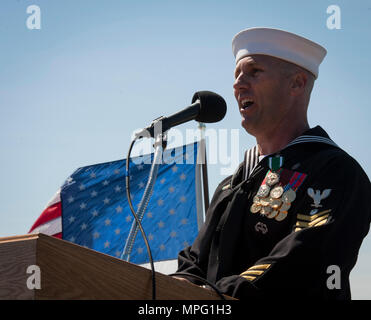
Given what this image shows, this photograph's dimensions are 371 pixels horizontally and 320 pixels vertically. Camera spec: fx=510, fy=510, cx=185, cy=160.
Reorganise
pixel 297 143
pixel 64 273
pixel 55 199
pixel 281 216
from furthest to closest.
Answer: pixel 55 199 → pixel 297 143 → pixel 281 216 → pixel 64 273

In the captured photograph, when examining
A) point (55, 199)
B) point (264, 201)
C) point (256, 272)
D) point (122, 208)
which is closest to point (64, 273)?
point (256, 272)

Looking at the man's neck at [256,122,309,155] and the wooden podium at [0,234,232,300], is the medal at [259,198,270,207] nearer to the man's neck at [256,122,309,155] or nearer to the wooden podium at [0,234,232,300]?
the man's neck at [256,122,309,155]

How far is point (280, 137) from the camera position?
385 cm

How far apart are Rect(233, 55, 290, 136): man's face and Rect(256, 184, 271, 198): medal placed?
565 mm

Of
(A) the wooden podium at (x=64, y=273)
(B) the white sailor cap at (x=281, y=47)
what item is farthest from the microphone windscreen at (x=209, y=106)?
(A) the wooden podium at (x=64, y=273)

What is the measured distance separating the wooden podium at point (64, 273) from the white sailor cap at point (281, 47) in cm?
255

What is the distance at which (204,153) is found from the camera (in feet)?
28.9

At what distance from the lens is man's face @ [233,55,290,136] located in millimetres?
3826

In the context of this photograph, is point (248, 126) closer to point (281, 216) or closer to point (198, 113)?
point (198, 113)

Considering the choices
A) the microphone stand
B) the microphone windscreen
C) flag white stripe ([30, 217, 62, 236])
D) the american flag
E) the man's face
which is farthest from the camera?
flag white stripe ([30, 217, 62, 236])

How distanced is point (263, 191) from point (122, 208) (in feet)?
18.7

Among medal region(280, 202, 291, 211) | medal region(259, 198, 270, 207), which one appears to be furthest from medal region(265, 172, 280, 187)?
medal region(280, 202, 291, 211)
